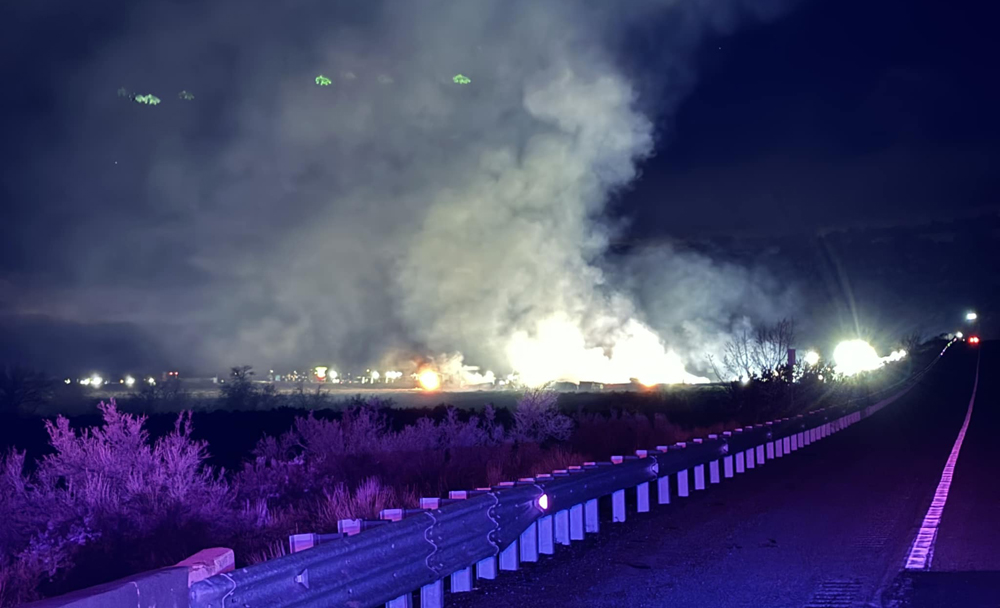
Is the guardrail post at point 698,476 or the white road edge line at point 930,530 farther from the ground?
the guardrail post at point 698,476

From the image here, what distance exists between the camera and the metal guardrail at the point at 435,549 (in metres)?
5.04

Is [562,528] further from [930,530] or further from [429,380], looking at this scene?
[429,380]

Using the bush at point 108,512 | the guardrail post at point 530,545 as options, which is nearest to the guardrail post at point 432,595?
the guardrail post at point 530,545

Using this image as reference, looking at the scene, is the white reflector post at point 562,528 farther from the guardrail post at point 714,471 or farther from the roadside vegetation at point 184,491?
the guardrail post at point 714,471

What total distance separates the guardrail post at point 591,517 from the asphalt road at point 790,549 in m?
Answer: 0.13

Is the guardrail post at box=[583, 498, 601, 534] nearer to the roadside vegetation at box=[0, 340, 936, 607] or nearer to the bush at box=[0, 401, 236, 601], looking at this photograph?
the roadside vegetation at box=[0, 340, 936, 607]

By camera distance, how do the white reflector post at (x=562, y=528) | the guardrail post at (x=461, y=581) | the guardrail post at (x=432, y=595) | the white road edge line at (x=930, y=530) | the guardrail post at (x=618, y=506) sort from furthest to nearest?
the guardrail post at (x=618, y=506) → the white reflector post at (x=562, y=528) → the white road edge line at (x=930, y=530) → the guardrail post at (x=461, y=581) → the guardrail post at (x=432, y=595)

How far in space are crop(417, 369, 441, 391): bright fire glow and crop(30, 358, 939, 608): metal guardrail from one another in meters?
77.7

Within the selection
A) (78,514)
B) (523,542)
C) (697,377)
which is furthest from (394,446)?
(697,377)

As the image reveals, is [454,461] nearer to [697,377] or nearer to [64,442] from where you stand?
[64,442]

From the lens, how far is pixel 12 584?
7.51m

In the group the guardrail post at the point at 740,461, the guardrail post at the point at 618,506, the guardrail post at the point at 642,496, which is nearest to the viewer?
the guardrail post at the point at 618,506

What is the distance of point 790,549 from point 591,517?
228cm

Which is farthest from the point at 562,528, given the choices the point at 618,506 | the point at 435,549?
the point at 435,549
